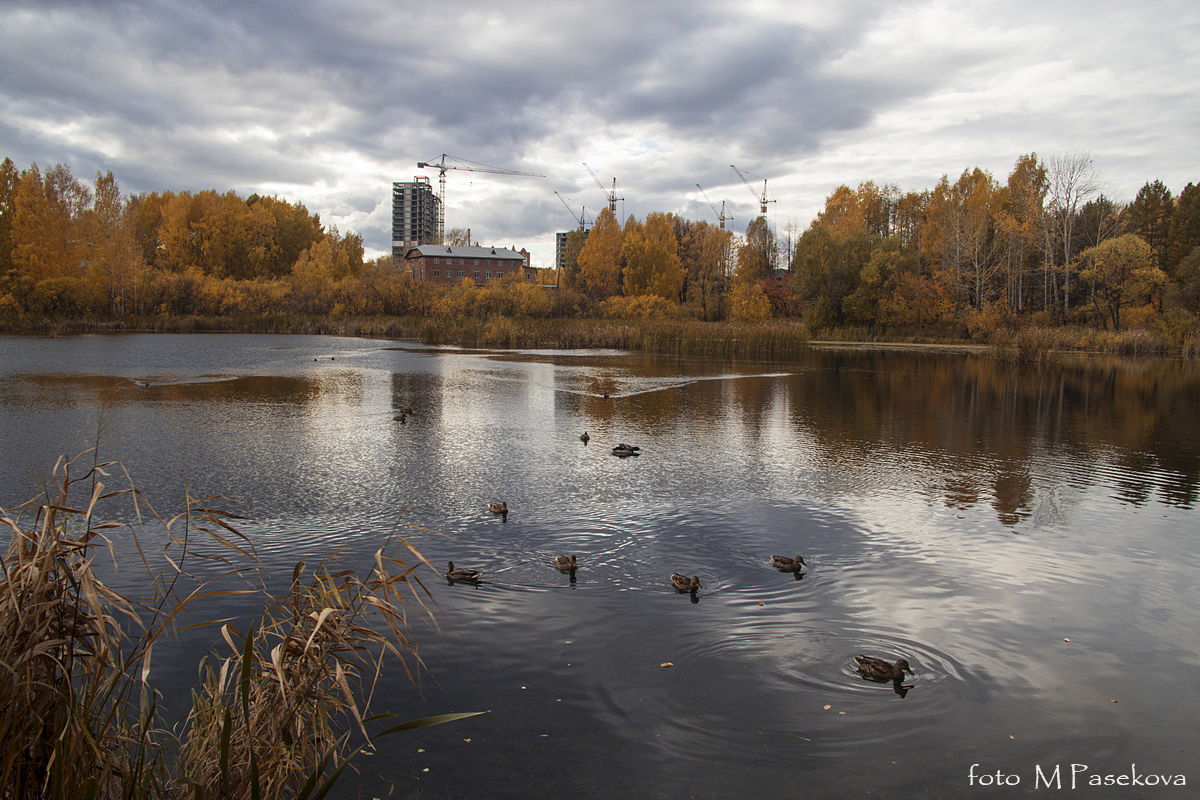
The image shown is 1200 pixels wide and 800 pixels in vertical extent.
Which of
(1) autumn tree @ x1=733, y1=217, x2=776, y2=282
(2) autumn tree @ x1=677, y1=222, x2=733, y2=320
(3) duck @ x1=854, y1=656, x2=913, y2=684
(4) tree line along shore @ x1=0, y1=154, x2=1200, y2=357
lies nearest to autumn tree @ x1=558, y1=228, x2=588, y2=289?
(4) tree line along shore @ x1=0, y1=154, x2=1200, y2=357

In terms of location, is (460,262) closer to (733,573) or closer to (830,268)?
(830,268)

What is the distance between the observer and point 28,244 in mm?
51625

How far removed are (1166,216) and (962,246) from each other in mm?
24916

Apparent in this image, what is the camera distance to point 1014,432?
1526 cm

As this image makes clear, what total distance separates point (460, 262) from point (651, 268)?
2157 inches

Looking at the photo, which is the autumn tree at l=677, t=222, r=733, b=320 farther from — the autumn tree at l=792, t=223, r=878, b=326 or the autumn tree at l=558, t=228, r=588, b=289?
the autumn tree at l=558, t=228, r=588, b=289

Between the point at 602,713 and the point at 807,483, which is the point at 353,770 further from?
the point at 807,483

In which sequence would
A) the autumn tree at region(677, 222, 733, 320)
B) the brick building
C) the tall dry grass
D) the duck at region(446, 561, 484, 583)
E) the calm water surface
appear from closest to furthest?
1. the tall dry grass
2. the calm water surface
3. the duck at region(446, 561, 484, 583)
4. the autumn tree at region(677, 222, 733, 320)
5. the brick building

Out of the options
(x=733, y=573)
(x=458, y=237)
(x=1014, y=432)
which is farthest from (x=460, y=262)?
(x=733, y=573)

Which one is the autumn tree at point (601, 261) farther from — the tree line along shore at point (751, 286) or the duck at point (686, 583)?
the duck at point (686, 583)

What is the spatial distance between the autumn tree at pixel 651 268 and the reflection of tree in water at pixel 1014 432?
41.5m

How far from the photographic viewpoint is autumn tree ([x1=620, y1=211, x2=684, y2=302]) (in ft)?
226

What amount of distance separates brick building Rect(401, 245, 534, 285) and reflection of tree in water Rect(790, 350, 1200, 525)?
93798 millimetres

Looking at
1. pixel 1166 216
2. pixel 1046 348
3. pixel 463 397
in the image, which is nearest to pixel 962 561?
pixel 463 397
